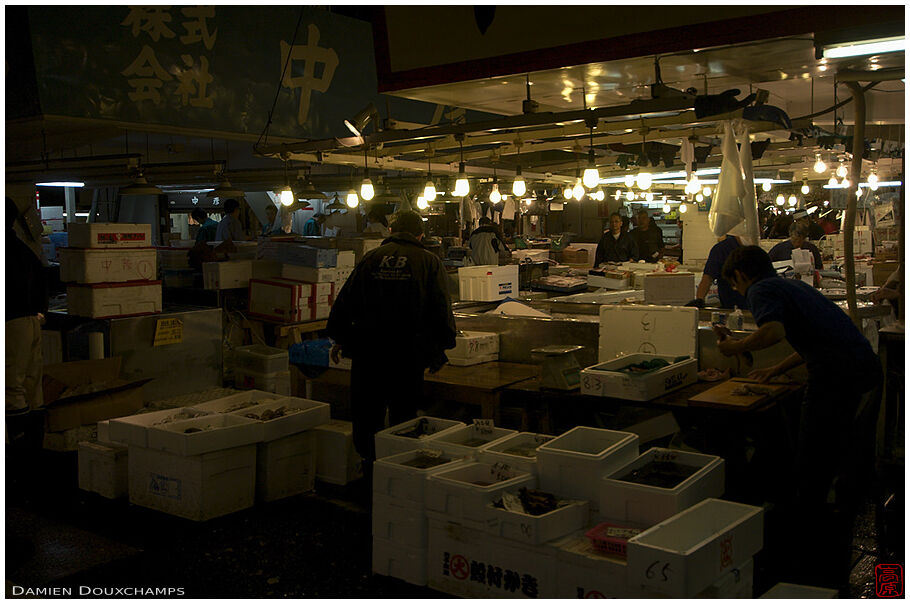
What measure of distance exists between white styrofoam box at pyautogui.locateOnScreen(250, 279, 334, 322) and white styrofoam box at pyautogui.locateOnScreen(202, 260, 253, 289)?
15cm

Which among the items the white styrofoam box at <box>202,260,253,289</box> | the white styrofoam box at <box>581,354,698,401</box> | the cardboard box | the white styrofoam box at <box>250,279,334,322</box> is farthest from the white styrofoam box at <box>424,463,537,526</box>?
the white styrofoam box at <box>202,260,253,289</box>

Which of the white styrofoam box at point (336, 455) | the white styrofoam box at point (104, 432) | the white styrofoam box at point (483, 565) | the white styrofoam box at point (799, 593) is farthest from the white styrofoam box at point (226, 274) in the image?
the white styrofoam box at point (799, 593)

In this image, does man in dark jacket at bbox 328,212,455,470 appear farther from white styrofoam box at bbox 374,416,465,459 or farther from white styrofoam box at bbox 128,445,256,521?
white styrofoam box at bbox 128,445,256,521

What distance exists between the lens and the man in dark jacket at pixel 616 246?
1354 centimetres

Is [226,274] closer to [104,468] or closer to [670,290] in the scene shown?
[104,468]

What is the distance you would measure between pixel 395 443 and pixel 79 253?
4.35 meters

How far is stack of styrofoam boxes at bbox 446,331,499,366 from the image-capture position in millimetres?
6129

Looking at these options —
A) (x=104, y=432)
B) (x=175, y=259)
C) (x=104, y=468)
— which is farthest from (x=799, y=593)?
(x=175, y=259)

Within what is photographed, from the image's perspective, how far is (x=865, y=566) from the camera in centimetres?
436

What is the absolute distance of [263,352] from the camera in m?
8.41

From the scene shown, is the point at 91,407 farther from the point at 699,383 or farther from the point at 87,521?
the point at 699,383

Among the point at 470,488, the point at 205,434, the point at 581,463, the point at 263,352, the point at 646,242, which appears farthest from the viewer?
the point at 646,242

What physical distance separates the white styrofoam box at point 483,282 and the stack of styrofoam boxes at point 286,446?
9.19 feet

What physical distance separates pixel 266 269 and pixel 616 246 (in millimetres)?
6644
